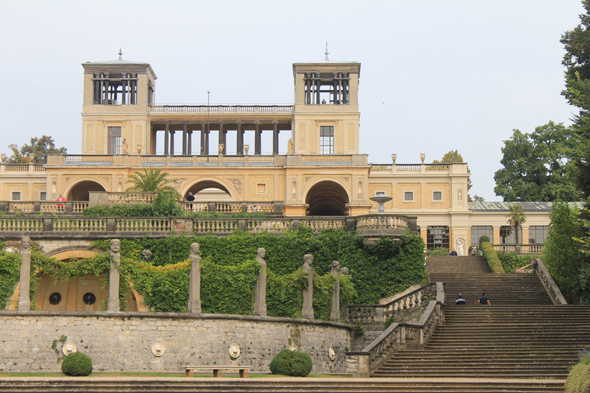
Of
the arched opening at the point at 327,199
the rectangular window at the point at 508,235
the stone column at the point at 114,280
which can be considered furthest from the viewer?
the rectangular window at the point at 508,235

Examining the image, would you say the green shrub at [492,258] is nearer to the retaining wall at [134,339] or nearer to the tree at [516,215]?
the tree at [516,215]

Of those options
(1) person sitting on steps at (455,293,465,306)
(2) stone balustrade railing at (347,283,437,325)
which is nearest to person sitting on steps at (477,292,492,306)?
(1) person sitting on steps at (455,293,465,306)

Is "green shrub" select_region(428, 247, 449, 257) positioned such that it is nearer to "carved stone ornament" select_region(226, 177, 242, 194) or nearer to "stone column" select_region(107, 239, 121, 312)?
"carved stone ornament" select_region(226, 177, 242, 194)

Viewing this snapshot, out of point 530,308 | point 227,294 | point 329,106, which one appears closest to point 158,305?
point 227,294

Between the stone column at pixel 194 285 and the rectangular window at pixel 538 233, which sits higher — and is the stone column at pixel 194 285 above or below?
below

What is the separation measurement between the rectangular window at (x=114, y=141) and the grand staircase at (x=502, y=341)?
3629cm

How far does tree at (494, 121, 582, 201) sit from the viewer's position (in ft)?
220

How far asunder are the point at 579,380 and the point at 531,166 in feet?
171

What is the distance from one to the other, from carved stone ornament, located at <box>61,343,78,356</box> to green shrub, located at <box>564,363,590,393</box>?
13.5 meters

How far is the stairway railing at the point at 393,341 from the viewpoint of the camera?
22.2 m

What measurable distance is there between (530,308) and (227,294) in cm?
1041

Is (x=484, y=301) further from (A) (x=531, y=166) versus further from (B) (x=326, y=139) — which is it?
(A) (x=531, y=166)

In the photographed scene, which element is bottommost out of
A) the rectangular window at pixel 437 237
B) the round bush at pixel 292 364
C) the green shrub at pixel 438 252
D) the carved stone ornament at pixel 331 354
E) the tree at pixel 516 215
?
the carved stone ornament at pixel 331 354

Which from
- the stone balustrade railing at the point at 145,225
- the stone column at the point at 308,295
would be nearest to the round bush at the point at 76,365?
the stone column at the point at 308,295
